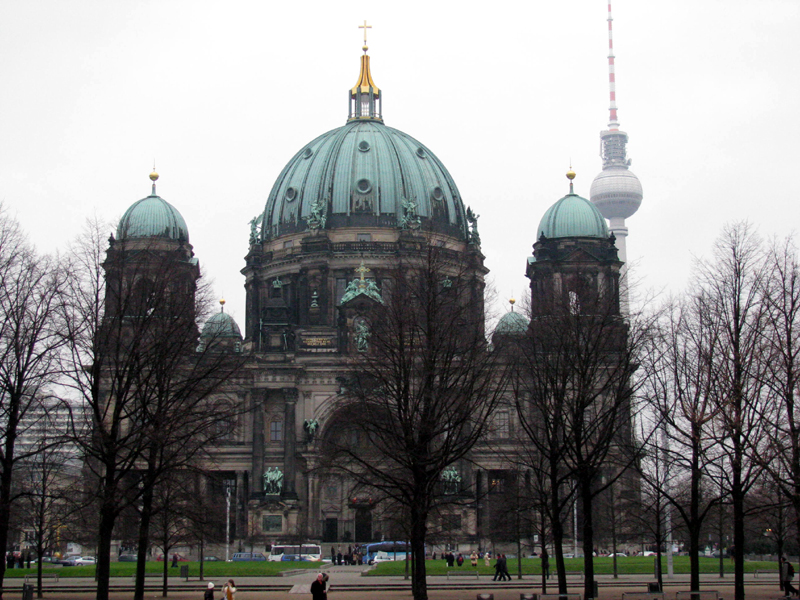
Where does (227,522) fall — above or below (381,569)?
above

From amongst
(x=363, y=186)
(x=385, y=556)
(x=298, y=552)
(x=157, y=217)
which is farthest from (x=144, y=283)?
(x=363, y=186)

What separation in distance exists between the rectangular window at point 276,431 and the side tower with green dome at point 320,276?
0.26ft

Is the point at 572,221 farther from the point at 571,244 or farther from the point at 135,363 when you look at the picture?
the point at 135,363

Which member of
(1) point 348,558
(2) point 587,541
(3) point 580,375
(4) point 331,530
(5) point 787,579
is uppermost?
(3) point 580,375

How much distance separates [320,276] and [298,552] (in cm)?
2589

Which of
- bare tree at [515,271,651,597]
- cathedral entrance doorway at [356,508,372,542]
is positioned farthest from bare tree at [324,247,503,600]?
cathedral entrance doorway at [356,508,372,542]

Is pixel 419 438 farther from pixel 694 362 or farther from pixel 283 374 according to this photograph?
pixel 283 374

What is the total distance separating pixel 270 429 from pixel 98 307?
55368 mm

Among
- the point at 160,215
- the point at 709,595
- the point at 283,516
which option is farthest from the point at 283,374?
the point at 709,595

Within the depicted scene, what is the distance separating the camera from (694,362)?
41062 mm

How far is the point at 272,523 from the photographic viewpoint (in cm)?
8712

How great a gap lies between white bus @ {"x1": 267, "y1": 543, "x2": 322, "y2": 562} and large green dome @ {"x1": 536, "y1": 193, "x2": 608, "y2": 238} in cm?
3231

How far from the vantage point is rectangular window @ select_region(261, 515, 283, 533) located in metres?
86.9

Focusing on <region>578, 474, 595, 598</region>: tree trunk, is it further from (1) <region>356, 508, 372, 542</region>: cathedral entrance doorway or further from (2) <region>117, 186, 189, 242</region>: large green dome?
(2) <region>117, 186, 189, 242</region>: large green dome
